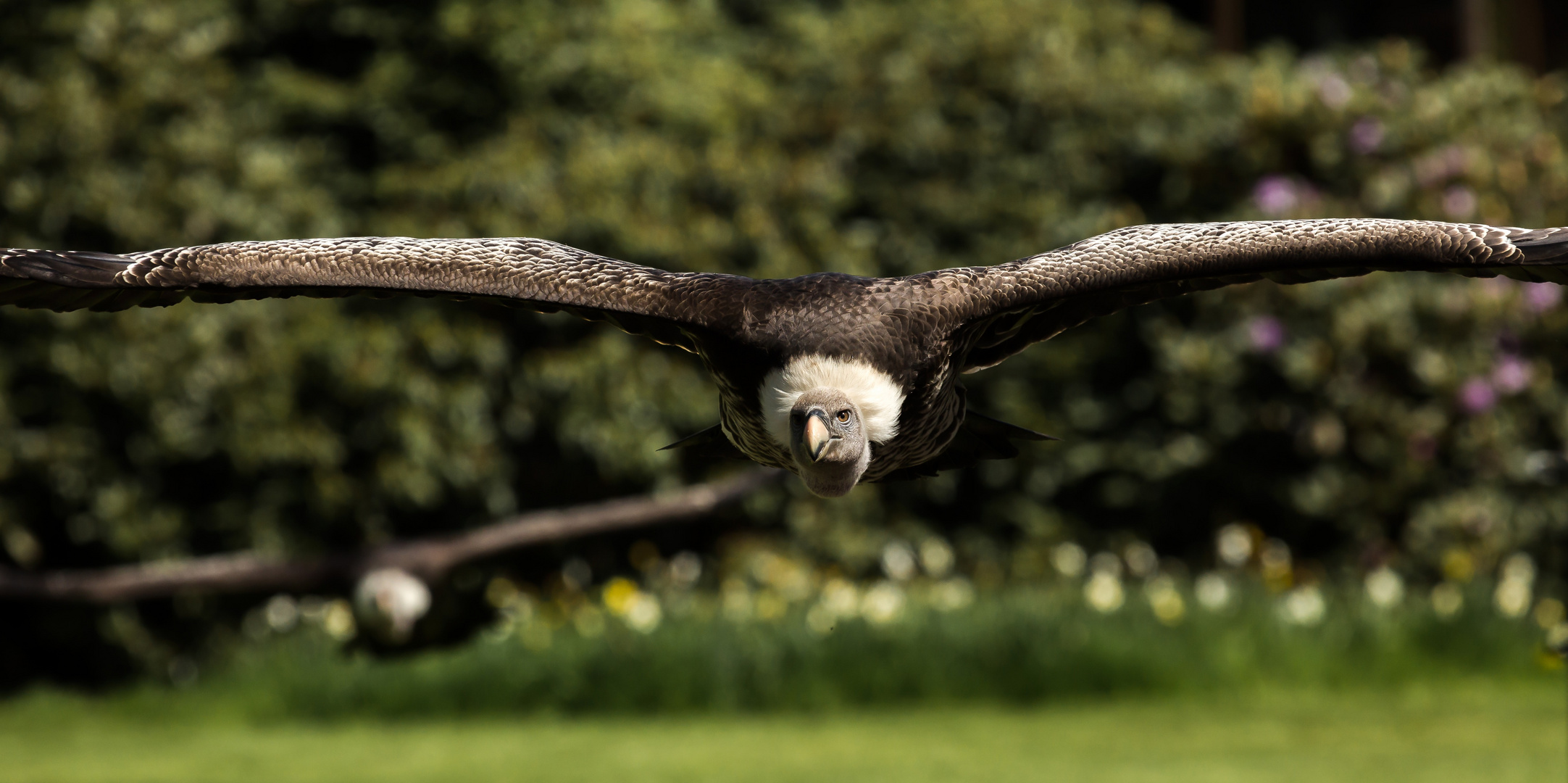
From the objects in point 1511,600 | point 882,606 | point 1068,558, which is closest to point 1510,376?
point 1511,600

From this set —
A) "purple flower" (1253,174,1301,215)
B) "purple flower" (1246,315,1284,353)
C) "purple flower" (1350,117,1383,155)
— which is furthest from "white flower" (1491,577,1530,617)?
"purple flower" (1350,117,1383,155)

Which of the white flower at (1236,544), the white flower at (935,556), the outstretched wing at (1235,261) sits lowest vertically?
the outstretched wing at (1235,261)

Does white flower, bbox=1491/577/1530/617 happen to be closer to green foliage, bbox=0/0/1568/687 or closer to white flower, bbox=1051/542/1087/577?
green foliage, bbox=0/0/1568/687

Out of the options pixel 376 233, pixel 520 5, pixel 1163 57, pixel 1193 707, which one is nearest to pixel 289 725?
pixel 376 233

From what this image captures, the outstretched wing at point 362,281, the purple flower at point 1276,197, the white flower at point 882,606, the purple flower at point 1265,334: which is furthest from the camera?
the purple flower at point 1276,197

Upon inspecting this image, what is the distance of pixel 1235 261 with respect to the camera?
13.4 feet

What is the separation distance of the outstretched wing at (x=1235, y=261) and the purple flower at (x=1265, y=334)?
14.2 feet

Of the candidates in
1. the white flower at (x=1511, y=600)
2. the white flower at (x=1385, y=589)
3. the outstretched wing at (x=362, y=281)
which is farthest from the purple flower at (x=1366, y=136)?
the outstretched wing at (x=362, y=281)

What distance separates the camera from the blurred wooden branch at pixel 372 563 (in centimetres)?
502

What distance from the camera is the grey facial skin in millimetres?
3865

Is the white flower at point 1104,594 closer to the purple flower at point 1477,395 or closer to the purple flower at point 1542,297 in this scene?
the purple flower at point 1477,395

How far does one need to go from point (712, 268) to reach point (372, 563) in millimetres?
3220

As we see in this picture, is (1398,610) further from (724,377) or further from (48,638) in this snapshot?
(48,638)

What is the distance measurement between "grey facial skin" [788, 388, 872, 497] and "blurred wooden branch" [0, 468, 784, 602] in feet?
3.54
